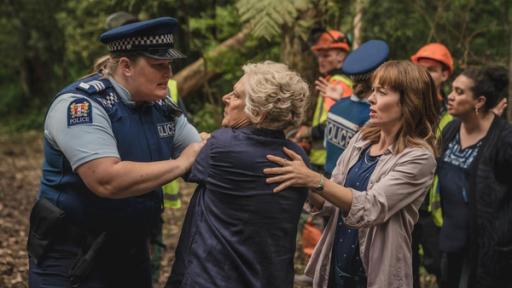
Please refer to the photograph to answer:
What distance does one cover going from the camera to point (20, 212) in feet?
29.6

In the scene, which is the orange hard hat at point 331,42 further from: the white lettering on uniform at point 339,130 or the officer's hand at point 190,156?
the officer's hand at point 190,156

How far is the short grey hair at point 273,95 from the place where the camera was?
9.27ft

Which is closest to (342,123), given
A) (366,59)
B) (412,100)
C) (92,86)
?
(366,59)

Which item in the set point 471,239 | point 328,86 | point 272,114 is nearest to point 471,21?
point 328,86

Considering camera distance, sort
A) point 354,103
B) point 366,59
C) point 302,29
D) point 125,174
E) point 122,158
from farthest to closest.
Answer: point 302,29, point 354,103, point 366,59, point 122,158, point 125,174

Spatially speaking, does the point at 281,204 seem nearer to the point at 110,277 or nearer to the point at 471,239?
the point at 110,277

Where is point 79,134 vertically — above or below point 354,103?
above

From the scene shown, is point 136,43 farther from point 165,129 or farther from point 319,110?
point 319,110

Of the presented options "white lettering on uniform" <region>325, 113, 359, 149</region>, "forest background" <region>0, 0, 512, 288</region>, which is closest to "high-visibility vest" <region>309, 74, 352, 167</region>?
"white lettering on uniform" <region>325, 113, 359, 149</region>

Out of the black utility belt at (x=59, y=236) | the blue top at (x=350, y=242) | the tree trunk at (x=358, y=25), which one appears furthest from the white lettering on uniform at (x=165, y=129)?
the tree trunk at (x=358, y=25)

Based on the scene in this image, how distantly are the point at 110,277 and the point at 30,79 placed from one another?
18.9 metres

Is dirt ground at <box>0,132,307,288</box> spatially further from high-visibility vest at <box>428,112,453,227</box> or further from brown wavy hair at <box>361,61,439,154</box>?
brown wavy hair at <box>361,61,439,154</box>

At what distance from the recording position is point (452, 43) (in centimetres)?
722

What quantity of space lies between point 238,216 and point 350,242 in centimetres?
83
